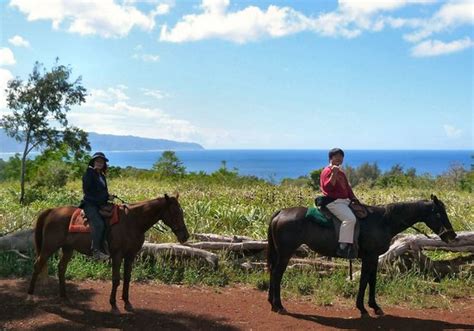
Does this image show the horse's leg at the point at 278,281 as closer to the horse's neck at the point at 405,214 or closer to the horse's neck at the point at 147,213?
the horse's neck at the point at 405,214

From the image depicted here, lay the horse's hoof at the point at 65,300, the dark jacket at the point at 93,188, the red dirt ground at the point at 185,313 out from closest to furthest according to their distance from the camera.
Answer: the red dirt ground at the point at 185,313 < the dark jacket at the point at 93,188 < the horse's hoof at the point at 65,300

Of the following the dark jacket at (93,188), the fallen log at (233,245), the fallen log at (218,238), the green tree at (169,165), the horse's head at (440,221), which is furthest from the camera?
the green tree at (169,165)

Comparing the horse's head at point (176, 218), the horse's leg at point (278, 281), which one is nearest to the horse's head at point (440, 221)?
the horse's leg at point (278, 281)

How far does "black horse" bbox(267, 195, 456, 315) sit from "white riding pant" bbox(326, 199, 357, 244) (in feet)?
0.62

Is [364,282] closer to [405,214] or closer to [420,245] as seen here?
[405,214]

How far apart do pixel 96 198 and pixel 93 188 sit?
0.16 metres

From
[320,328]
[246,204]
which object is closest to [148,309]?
[320,328]

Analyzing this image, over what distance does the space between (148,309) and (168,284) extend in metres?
1.74

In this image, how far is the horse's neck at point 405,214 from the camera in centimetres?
765

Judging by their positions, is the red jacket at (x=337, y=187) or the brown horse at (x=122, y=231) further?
the red jacket at (x=337, y=187)

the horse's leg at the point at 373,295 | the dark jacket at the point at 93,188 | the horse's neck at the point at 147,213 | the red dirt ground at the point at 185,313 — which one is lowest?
the red dirt ground at the point at 185,313

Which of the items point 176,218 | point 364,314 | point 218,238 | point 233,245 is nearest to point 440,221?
point 364,314

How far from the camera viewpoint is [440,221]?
7602mm

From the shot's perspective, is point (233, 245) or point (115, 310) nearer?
point (115, 310)
